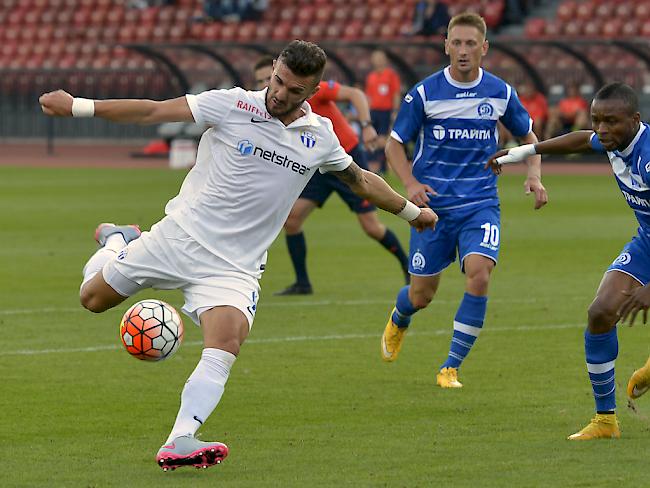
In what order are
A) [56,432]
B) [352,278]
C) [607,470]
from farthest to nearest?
[352,278] < [56,432] < [607,470]

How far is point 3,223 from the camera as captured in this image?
20.0 metres

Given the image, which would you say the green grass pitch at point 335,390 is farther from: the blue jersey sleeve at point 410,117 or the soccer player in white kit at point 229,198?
the blue jersey sleeve at point 410,117

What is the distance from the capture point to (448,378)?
29.3 feet

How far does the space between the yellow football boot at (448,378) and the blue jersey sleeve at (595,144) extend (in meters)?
2.08

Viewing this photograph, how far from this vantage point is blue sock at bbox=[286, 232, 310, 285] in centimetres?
1339

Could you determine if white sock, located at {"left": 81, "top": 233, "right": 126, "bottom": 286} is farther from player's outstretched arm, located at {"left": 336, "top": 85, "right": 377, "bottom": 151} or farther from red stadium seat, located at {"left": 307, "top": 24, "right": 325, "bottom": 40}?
red stadium seat, located at {"left": 307, "top": 24, "right": 325, "bottom": 40}

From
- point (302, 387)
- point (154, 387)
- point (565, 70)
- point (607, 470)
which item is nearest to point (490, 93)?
point (302, 387)

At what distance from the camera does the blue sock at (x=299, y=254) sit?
13.4 metres

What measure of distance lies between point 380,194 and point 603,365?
1.43m

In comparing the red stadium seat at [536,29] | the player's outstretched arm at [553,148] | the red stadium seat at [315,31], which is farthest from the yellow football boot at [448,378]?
the red stadium seat at [315,31]

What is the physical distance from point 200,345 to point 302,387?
5.94 feet

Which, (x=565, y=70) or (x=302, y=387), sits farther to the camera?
(x=565, y=70)

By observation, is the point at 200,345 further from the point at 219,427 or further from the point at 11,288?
the point at 11,288

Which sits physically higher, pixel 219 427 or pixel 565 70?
pixel 219 427
